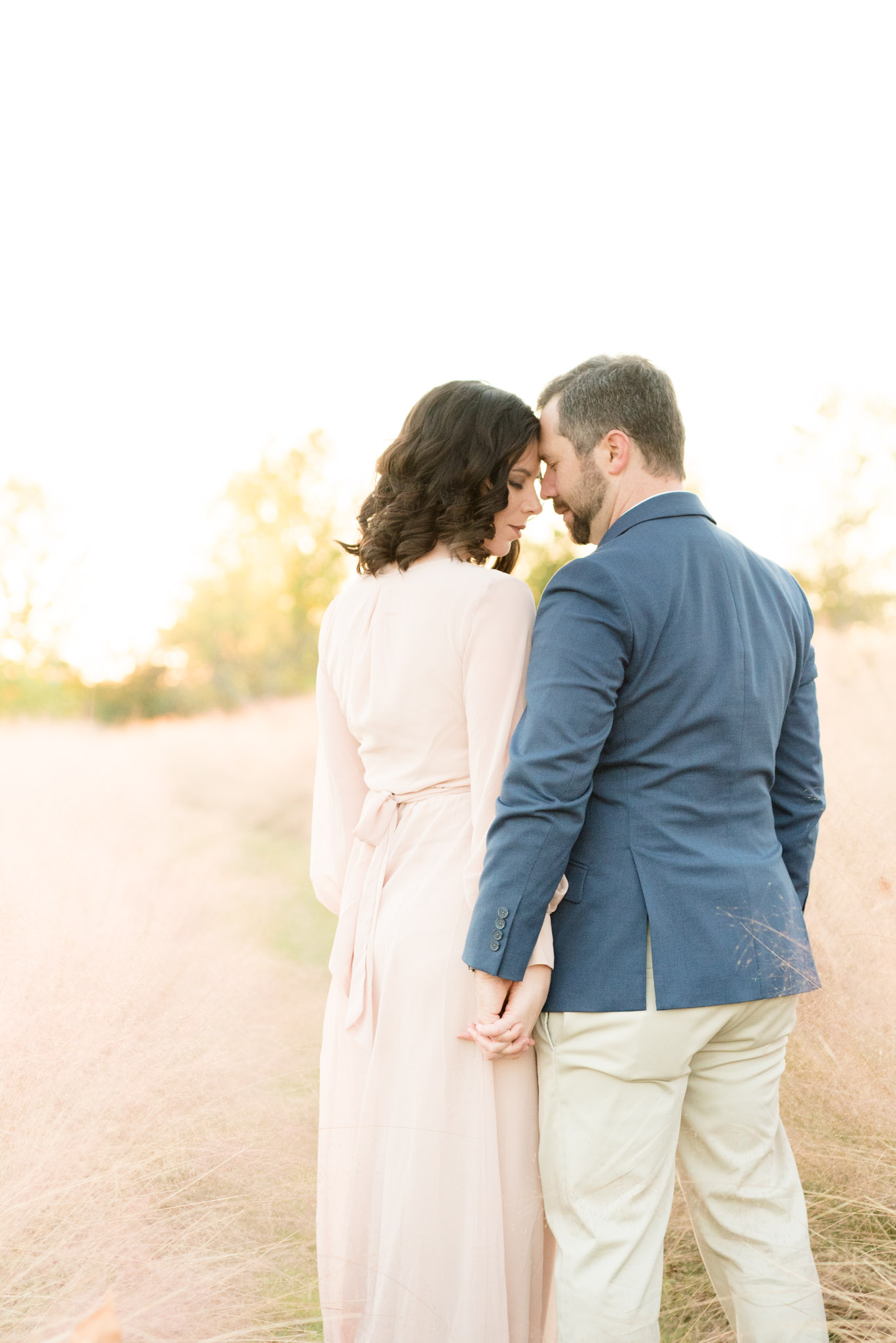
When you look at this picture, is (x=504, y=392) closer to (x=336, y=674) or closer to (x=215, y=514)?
(x=336, y=674)

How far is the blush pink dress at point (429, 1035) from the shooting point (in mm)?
1715

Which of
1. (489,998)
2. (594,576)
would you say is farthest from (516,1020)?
(594,576)

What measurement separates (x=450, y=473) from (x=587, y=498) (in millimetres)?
273

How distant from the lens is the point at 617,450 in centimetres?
187

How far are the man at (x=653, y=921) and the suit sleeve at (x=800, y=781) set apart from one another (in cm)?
19

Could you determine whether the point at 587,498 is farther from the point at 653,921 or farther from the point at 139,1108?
the point at 139,1108

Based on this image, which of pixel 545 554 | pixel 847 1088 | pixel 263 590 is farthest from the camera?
pixel 263 590

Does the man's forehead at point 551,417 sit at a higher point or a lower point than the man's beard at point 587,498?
higher

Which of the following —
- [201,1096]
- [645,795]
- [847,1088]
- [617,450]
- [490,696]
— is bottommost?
[847,1088]

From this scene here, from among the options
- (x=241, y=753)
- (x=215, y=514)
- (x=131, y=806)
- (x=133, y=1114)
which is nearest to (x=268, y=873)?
(x=131, y=806)

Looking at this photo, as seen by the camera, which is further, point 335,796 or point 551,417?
point 335,796

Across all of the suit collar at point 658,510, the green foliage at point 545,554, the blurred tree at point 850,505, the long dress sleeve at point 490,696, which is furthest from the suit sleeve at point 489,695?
the green foliage at point 545,554

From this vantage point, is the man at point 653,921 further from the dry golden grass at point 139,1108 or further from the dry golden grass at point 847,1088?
the dry golden grass at point 139,1108

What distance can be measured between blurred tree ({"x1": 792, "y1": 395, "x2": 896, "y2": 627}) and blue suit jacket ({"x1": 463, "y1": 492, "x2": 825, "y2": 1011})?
21.7 feet
